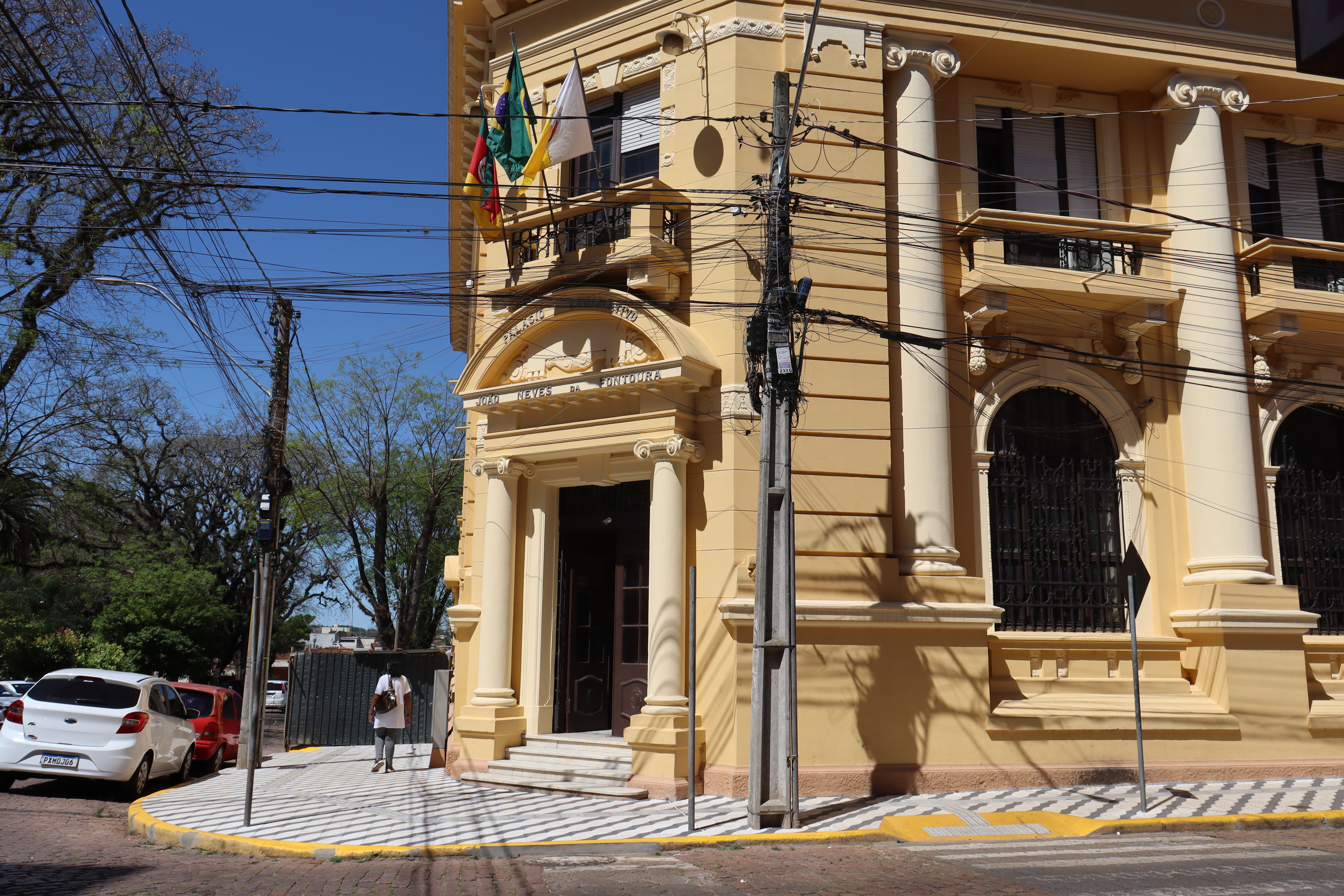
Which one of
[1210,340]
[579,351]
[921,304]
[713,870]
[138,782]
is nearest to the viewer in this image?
[713,870]

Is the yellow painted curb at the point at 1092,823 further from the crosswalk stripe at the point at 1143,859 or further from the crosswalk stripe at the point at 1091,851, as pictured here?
the crosswalk stripe at the point at 1143,859

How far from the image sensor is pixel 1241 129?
49.9 feet

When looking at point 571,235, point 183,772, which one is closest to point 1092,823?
point 571,235

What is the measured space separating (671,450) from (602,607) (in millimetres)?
3219

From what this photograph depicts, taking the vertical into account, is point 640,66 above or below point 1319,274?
above

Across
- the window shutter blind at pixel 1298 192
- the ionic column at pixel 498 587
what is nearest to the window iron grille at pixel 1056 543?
the window shutter blind at pixel 1298 192

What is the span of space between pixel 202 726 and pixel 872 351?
40.5 ft

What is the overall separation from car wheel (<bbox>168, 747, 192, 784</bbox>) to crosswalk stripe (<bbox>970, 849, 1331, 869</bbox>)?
11628 mm

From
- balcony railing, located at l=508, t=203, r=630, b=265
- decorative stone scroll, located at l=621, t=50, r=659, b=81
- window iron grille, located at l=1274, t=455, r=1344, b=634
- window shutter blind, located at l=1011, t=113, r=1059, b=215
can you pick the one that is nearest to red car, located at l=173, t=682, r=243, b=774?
balcony railing, located at l=508, t=203, r=630, b=265

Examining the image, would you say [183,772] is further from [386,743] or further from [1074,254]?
[1074,254]

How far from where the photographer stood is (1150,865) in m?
8.34

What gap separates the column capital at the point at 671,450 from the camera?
12500mm

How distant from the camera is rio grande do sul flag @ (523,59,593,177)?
13.2 meters

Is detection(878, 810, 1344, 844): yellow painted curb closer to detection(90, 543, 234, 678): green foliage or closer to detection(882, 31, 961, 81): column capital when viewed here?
detection(882, 31, 961, 81): column capital
